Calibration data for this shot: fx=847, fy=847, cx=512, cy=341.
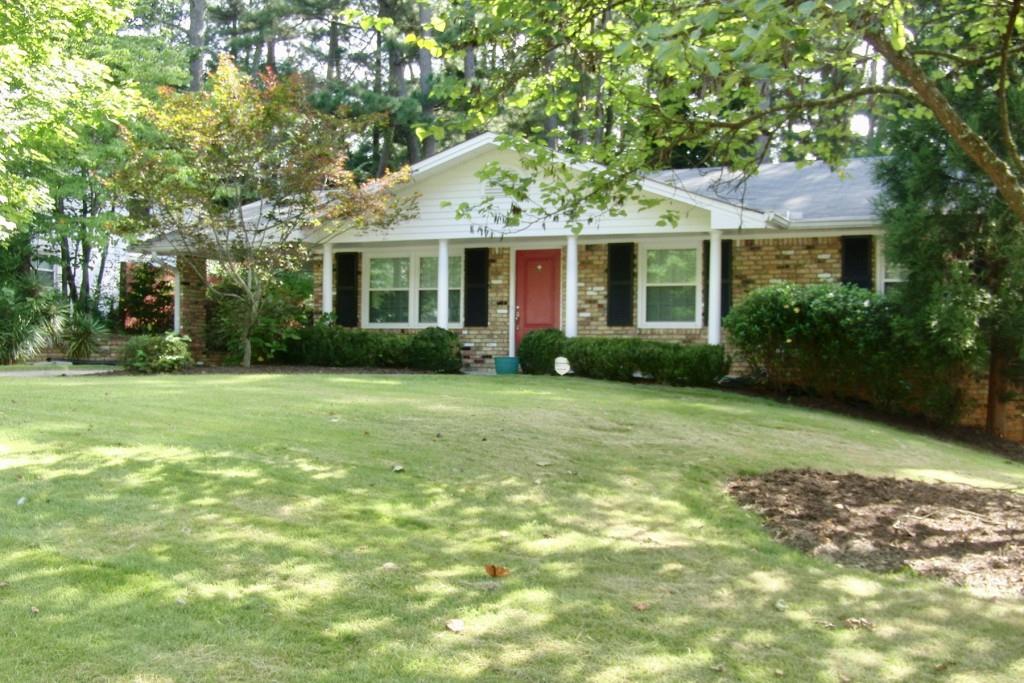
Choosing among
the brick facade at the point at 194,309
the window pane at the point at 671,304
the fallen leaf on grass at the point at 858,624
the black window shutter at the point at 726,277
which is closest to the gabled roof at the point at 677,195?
the black window shutter at the point at 726,277

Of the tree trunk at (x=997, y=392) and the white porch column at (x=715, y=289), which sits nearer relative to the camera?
the tree trunk at (x=997, y=392)

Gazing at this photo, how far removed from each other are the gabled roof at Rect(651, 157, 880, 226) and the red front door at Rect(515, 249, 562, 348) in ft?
9.01

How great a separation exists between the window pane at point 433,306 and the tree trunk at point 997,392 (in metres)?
9.63

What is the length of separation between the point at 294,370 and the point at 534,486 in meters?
10.3

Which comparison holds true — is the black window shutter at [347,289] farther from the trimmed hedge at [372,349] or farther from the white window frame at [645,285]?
the white window frame at [645,285]

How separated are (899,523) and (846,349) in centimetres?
737

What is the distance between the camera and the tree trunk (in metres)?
12.3

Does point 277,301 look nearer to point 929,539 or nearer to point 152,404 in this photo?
point 152,404

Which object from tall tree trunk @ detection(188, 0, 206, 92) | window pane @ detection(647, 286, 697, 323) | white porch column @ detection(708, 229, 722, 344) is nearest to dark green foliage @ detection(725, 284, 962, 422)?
white porch column @ detection(708, 229, 722, 344)

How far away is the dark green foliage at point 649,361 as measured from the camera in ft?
44.8

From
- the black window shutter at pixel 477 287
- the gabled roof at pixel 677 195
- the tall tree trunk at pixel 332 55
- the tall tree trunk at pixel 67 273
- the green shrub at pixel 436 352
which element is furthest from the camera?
the tall tree trunk at pixel 332 55

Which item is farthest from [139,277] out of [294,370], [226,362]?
[294,370]

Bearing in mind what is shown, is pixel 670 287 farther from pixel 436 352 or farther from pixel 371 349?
pixel 371 349

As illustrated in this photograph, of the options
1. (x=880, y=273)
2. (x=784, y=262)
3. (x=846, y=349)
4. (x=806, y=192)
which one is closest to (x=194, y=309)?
(x=784, y=262)
